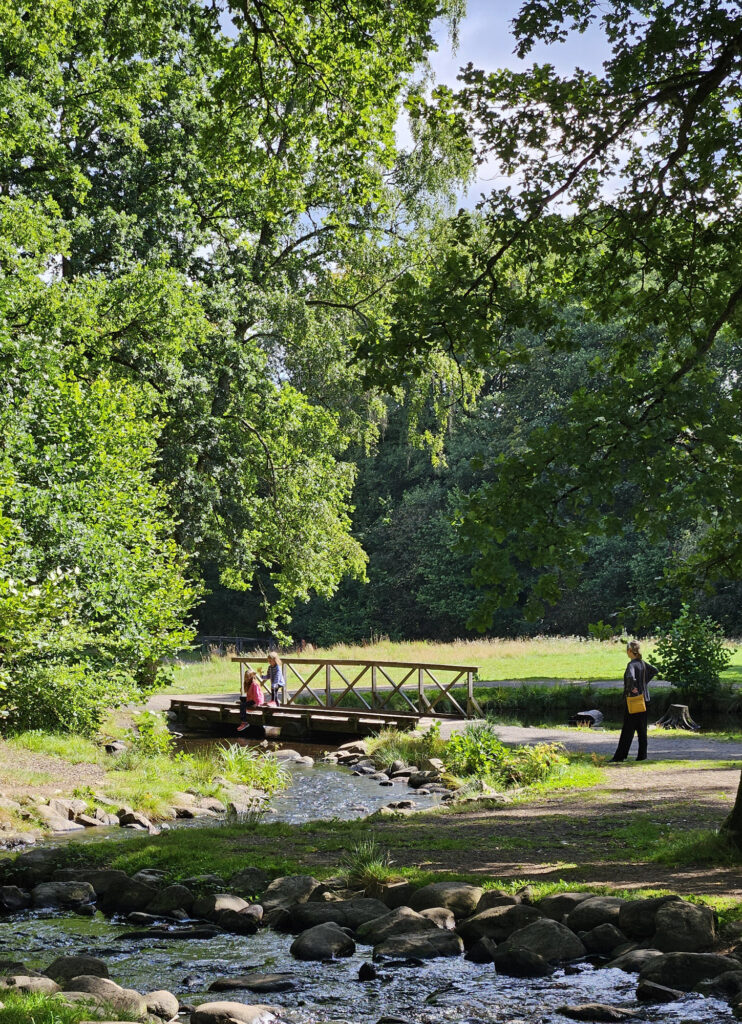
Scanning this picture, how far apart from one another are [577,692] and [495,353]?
1769 centimetres

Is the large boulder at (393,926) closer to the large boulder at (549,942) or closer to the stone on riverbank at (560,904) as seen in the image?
the large boulder at (549,942)

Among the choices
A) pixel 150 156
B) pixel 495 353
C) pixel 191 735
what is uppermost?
pixel 150 156

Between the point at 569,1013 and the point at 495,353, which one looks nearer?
the point at 569,1013

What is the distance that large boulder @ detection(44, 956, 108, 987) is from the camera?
6.25 meters

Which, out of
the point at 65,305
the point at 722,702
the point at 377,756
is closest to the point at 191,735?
the point at 377,756

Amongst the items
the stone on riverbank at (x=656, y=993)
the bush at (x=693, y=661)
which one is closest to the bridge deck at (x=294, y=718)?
the bush at (x=693, y=661)

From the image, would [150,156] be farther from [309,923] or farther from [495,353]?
[309,923]

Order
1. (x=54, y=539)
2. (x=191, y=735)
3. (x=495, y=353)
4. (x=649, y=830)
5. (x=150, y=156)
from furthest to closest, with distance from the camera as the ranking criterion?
(x=191, y=735)
(x=150, y=156)
(x=54, y=539)
(x=649, y=830)
(x=495, y=353)

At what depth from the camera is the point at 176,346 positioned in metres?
19.8

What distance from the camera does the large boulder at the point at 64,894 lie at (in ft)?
27.9

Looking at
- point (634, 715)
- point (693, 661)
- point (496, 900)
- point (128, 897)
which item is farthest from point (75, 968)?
point (693, 661)

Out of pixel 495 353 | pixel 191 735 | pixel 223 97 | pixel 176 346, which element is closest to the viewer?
pixel 495 353

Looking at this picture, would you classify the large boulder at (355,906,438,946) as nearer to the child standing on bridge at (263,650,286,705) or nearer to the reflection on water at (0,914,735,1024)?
the reflection on water at (0,914,735,1024)

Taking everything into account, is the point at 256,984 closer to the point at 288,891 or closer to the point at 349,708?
the point at 288,891
